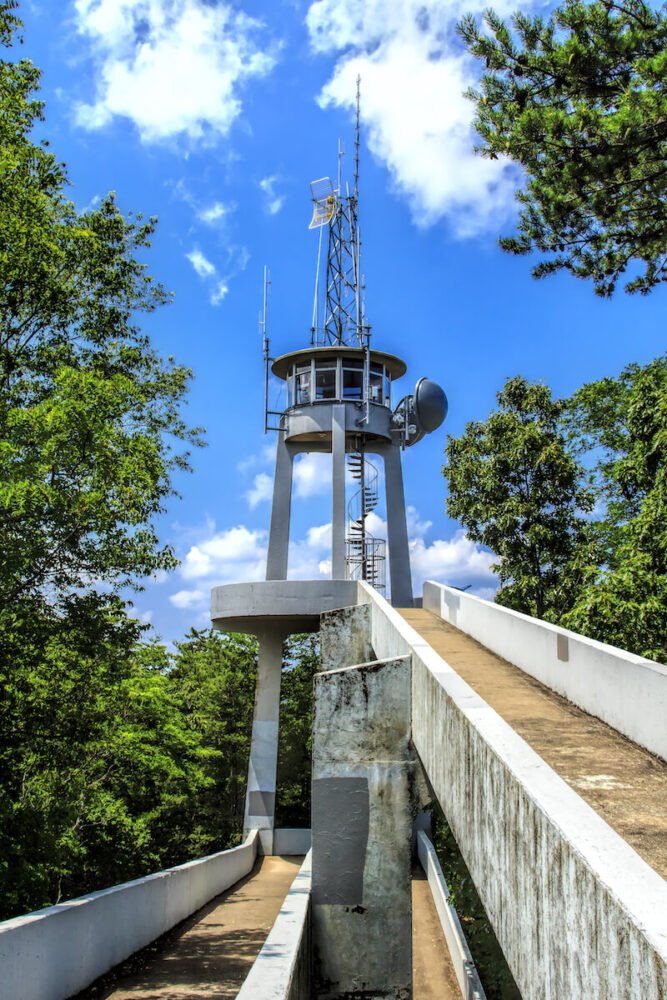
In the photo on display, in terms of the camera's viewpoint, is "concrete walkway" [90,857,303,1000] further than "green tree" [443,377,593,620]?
No

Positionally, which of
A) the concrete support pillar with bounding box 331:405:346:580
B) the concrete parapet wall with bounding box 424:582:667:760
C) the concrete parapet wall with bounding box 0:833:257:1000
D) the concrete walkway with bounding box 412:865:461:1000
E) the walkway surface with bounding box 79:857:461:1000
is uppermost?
the concrete support pillar with bounding box 331:405:346:580

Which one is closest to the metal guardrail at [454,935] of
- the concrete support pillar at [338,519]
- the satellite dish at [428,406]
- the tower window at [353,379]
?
the concrete support pillar at [338,519]

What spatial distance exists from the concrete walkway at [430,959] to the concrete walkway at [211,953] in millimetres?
2526

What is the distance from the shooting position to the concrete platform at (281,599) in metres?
22.1

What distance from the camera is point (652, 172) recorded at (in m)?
10.1

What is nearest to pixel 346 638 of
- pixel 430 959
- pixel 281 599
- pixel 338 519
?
pixel 430 959

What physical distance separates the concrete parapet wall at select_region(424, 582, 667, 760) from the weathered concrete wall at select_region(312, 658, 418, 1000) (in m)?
1.61

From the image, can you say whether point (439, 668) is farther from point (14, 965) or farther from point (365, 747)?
point (14, 965)

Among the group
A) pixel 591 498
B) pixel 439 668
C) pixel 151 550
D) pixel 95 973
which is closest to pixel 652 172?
pixel 439 668

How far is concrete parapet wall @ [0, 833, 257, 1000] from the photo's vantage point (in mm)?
8320

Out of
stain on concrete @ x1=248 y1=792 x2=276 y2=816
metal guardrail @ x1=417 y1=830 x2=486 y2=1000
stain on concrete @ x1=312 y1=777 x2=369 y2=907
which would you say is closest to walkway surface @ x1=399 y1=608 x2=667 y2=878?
stain on concrete @ x1=312 y1=777 x2=369 y2=907

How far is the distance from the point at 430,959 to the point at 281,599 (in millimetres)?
10155

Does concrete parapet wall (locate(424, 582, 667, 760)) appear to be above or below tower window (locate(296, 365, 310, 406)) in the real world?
below

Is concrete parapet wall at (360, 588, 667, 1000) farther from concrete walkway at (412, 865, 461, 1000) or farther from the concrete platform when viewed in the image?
the concrete platform
